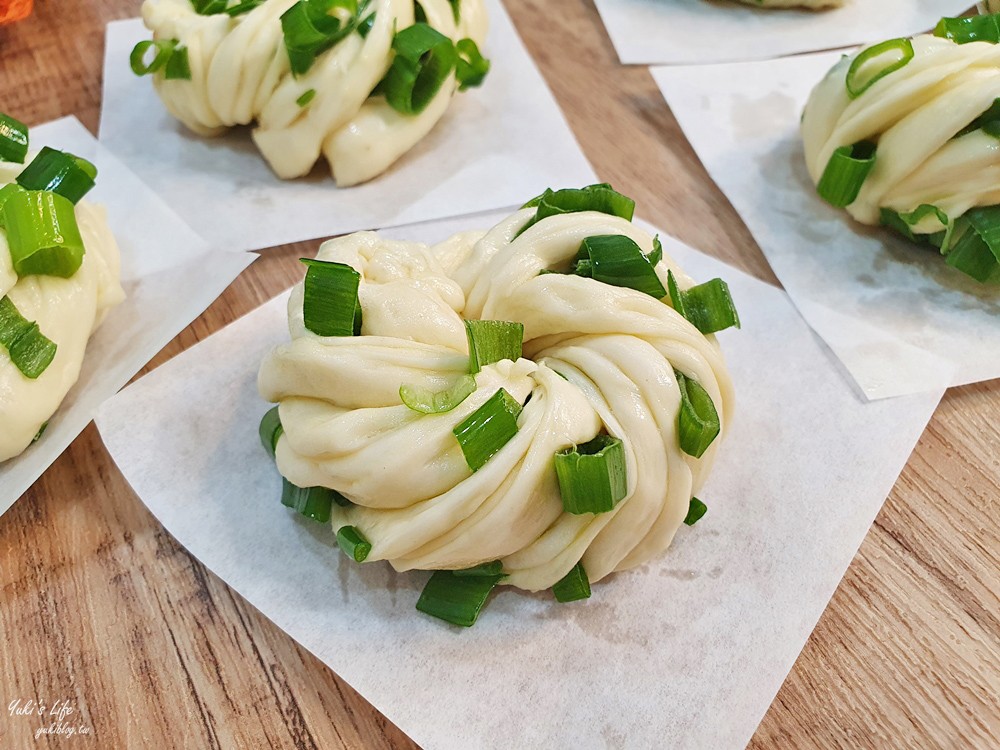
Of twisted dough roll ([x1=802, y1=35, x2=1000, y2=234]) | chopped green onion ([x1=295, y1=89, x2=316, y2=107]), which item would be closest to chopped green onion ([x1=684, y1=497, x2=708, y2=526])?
twisted dough roll ([x1=802, y1=35, x2=1000, y2=234])

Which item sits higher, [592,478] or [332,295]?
[332,295]

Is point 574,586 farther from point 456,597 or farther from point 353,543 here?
point 353,543

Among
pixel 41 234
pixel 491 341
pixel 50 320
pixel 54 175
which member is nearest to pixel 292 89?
pixel 54 175

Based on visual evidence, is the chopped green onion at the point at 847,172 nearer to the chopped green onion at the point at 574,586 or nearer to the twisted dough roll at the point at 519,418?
the twisted dough roll at the point at 519,418

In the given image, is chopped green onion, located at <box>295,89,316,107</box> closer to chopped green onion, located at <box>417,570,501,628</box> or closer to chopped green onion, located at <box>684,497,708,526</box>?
chopped green onion, located at <box>417,570,501,628</box>

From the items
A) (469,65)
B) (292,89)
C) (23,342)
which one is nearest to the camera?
(23,342)

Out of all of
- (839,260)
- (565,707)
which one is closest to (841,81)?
(839,260)
